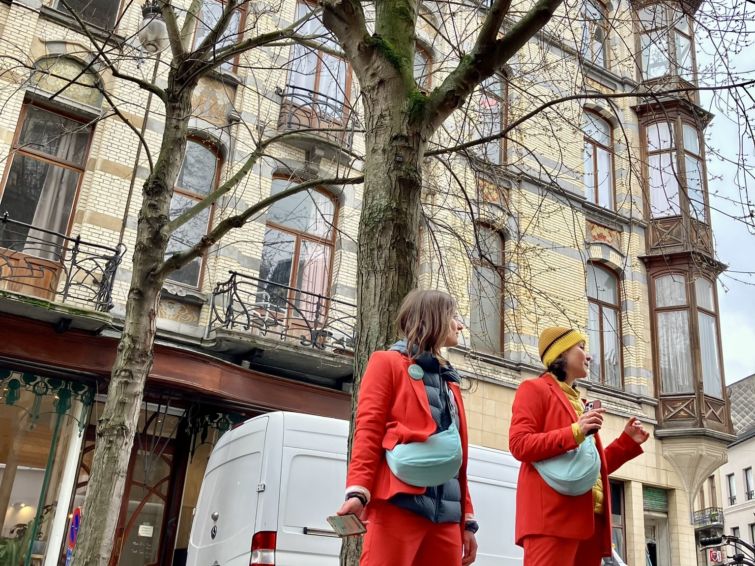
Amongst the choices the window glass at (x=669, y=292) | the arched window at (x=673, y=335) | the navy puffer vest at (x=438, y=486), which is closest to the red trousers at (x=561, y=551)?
the navy puffer vest at (x=438, y=486)

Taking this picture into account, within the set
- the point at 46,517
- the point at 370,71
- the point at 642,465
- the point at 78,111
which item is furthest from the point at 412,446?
the point at 642,465

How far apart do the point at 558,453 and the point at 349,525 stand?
52.3 inches

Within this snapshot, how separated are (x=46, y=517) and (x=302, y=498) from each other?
17.0 ft

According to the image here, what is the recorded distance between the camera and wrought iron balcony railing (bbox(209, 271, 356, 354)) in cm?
1239

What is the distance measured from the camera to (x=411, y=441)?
3.23m

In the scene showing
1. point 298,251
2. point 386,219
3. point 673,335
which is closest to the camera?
point 386,219

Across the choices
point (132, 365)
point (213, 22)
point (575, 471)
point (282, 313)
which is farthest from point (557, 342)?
point (213, 22)

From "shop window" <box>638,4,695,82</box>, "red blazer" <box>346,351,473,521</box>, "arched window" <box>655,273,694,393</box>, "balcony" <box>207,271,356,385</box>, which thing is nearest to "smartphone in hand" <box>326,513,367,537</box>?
"red blazer" <box>346,351,473,521</box>

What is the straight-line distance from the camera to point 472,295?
16.2 meters

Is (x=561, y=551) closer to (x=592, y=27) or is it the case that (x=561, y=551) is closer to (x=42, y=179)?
(x=592, y=27)

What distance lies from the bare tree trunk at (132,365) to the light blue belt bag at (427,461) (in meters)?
5.46

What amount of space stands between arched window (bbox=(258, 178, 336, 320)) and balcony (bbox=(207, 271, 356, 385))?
0.35ft

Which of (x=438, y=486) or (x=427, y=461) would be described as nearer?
(x=427, y=461)

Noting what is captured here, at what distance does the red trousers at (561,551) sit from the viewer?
371 cm
